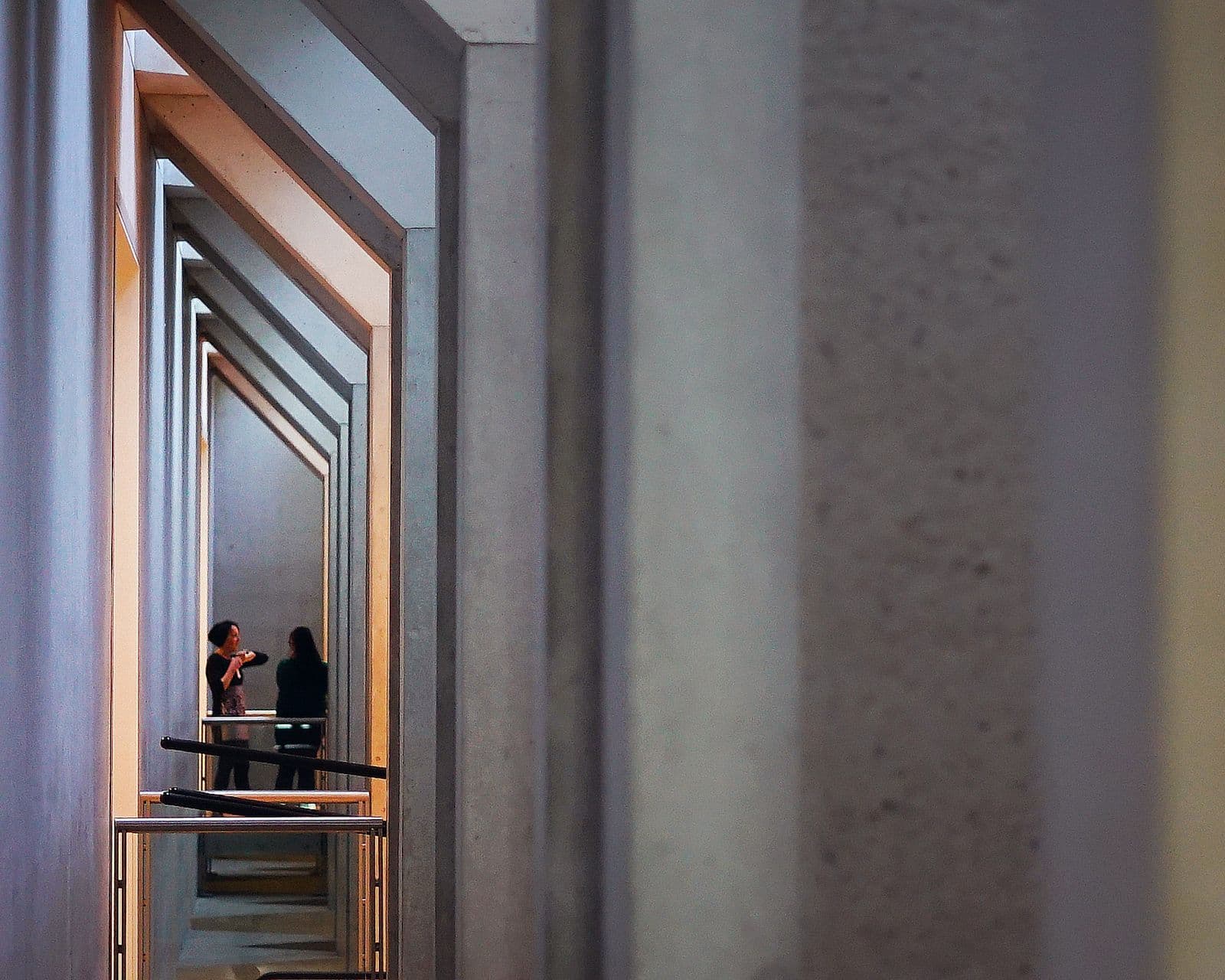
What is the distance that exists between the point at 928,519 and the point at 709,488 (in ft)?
0.60

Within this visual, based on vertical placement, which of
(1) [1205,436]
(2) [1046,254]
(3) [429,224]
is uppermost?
(3) [429,224]

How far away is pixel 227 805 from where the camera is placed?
6258mm

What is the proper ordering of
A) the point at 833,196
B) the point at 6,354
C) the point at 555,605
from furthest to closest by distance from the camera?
1. the point at 6,354
2. the point at 555,605
3. the point at 833,196

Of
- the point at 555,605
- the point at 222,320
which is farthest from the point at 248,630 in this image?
the point at 555,605

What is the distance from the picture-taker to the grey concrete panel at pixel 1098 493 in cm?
90

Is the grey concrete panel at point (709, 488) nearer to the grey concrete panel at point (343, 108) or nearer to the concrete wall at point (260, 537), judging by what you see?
the grey concrete panel at point (343, 108)

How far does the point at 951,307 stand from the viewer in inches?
38.8

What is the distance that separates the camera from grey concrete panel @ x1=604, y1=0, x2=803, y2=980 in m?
1.06

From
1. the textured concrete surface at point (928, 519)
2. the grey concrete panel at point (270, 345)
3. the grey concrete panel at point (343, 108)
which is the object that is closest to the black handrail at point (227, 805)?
the grey concrete panel at point (343, 108)

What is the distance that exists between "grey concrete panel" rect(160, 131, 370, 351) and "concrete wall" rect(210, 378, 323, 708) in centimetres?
1055

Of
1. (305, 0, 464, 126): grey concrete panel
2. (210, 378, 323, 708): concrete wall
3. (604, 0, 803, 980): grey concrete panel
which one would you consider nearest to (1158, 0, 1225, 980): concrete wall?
(604, 0, 803, 980): grey concrete panel

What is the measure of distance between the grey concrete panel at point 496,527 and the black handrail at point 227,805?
213 centimetres

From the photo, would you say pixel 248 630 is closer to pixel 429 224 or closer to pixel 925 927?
pixel 429 224

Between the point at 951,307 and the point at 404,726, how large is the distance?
4.15m
